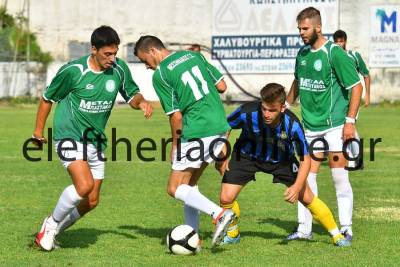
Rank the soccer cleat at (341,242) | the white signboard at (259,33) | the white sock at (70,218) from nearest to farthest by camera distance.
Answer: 1. the soccer cleat at (341,242)
2. the white sock at (70,218)
3. the white signboard at (259,33)

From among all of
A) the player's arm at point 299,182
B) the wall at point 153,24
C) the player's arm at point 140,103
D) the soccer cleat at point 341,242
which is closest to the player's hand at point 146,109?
the player's arm at point 140,103

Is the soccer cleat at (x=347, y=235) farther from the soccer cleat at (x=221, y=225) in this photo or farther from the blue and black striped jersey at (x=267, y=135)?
the soccer cleat at (x=221, y=225)

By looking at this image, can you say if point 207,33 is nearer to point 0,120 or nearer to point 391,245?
point 0,120

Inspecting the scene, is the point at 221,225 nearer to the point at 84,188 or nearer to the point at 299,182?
the point at 299,182

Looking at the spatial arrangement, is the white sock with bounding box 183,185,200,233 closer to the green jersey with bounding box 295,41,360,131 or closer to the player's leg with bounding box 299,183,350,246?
the player's leg with bounding box 299,183,350,246

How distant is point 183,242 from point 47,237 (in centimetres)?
122

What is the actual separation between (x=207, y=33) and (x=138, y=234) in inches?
1293

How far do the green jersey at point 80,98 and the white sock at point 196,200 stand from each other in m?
0.91

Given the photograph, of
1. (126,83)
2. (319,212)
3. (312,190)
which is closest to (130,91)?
(126,83)

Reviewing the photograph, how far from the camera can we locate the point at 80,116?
Answer: 835cm

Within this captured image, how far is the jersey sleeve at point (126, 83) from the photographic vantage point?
28.3 feet

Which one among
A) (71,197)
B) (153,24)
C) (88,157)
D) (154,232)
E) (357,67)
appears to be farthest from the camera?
(153,24)

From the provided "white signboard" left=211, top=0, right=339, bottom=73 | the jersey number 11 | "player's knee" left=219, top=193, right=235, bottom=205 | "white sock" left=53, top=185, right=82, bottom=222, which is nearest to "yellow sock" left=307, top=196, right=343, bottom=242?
"player's knee" left=219, top=193, right=235, bottom=205

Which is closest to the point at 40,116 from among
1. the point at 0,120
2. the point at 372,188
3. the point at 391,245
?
the point at 391,245
